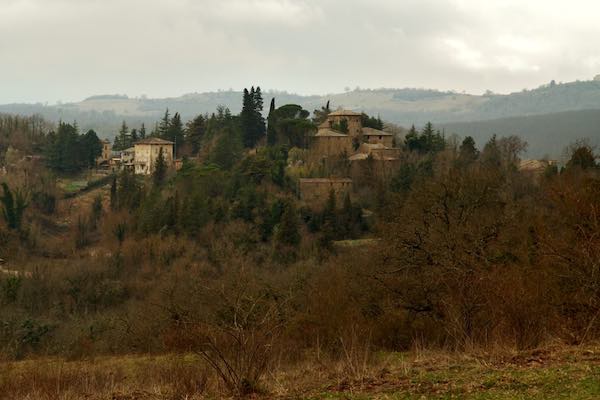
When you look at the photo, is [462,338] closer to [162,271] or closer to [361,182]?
[162,271]

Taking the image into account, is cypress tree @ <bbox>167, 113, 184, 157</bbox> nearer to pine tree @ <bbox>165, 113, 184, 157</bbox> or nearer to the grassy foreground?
pine tree @ <bbox>165, 113, 184, 157</bbox>

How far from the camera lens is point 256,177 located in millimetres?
47625

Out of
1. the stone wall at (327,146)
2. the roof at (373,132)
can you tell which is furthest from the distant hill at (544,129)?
the stone wall at (327,146)

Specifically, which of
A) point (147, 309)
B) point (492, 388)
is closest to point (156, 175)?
point (147, 309)

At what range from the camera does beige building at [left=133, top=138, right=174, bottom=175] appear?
5894cm

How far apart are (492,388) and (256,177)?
132 feet

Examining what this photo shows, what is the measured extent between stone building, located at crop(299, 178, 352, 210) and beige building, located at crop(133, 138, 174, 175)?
1579cm

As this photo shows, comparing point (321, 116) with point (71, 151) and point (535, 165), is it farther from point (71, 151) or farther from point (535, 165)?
point (71, 151)

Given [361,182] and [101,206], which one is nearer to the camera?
[361,182]

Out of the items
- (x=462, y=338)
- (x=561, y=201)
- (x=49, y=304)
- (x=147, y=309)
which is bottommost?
(x=49, y=304)

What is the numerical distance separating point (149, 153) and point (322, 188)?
1858cm

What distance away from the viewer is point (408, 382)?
8.65 meters

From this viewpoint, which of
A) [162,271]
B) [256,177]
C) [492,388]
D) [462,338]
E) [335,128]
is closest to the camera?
[492,388]

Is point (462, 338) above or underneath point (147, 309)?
above
